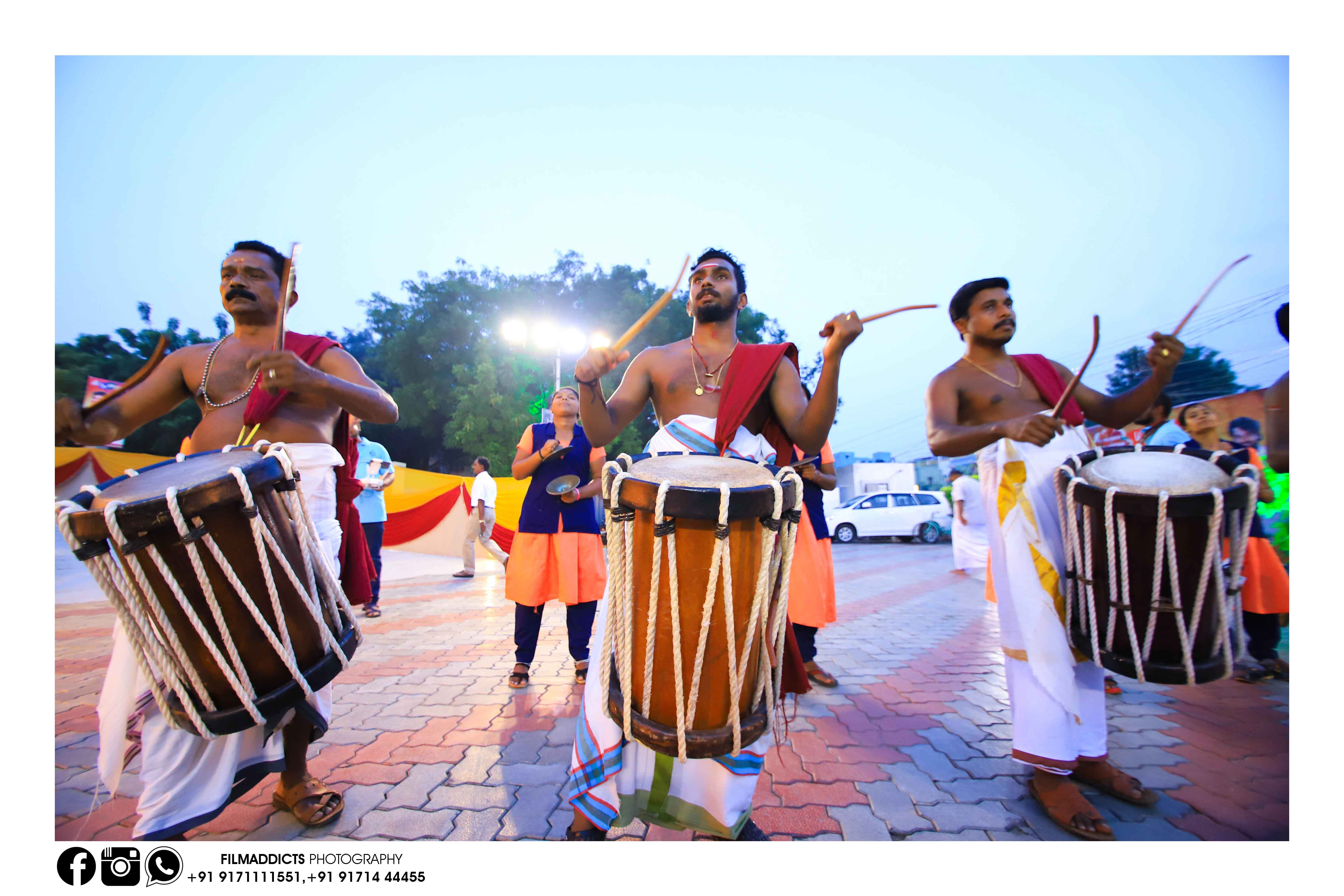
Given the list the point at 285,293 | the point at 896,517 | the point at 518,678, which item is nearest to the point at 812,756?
the point at 518,678

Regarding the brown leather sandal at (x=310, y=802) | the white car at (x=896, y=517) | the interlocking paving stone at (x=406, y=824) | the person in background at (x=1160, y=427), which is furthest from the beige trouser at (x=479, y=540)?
the white car at (x=896, y=517)

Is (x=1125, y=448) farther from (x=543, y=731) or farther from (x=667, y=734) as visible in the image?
(x=543, y=731)

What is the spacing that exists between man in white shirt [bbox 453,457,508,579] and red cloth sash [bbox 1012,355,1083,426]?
5483mm

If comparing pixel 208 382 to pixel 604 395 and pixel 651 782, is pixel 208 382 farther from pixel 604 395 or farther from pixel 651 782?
pixel 651 782

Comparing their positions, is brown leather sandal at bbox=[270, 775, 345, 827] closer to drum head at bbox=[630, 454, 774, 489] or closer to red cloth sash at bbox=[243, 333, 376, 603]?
red cloth sash at bbox=[243, 333, 376, 603]

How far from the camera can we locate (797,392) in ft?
6.45

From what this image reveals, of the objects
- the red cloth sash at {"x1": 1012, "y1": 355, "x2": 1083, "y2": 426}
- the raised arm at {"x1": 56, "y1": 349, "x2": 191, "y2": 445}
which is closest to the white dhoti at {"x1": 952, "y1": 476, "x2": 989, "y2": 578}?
the red cloth sash at {"x1": 1012, "y1": 355, "x2": 1083, "y2": 426}

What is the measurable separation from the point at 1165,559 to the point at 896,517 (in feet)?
43.6

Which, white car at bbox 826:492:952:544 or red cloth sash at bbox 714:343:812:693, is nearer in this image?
red cloth sash at bbox 714:343:812:693

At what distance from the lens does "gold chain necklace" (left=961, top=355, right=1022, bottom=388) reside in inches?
89.6

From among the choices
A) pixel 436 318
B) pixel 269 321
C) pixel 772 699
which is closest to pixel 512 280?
pixel 436 318

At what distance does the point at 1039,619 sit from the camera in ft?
6.40

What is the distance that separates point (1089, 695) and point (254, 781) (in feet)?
9.45

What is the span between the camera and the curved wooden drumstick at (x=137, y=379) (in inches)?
75.4
